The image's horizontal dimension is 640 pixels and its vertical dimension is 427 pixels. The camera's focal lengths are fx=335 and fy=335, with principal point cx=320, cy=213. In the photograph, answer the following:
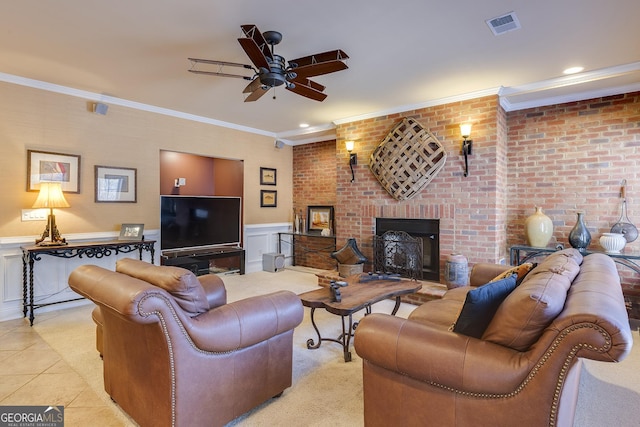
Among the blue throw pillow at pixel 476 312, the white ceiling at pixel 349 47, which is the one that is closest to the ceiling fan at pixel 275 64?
the white ceiling at pixel 349 47

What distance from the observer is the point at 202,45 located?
2.80 m

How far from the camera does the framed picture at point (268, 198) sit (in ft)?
20.1

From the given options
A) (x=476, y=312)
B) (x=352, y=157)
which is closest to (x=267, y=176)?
(x=352, y=157)

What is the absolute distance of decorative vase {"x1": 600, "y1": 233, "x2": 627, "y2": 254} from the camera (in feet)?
11.2

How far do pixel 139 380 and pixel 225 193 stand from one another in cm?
481

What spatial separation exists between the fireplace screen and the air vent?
245 centimetres

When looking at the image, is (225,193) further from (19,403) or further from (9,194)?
(19,403)

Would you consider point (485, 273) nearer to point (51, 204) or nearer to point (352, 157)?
point (352, 157)

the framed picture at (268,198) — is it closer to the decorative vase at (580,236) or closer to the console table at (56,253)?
the console table at (56,253)

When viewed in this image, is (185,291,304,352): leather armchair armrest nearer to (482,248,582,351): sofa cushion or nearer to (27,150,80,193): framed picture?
(482,248,582,351): sofa cushion

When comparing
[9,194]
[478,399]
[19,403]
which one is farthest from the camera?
[9,194]

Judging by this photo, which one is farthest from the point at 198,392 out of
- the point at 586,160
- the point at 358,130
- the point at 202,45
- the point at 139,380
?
the point at 586,160

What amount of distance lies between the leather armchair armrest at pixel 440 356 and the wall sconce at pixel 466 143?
3.00 meters

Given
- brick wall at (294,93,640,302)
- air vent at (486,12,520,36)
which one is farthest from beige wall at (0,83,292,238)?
air vent at (486,12,520,36)
